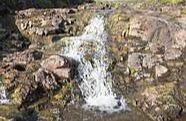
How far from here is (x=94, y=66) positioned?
120 ft

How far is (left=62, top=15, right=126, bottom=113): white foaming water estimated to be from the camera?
32.3 m

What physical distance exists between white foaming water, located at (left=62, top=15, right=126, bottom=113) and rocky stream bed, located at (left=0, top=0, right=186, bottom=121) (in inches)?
6.0

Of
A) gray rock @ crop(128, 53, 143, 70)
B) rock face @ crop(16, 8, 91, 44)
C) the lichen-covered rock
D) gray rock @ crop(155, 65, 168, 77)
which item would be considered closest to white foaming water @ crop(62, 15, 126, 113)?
the lichen-covered rock

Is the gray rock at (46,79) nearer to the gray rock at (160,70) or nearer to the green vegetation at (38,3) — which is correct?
the gray rock at (160,70)

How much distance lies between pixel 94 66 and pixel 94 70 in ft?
1.57

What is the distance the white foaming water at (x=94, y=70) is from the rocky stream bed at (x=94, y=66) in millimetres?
152

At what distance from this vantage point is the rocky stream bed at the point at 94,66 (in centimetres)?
3062

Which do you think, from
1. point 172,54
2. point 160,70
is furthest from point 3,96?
point 172,54

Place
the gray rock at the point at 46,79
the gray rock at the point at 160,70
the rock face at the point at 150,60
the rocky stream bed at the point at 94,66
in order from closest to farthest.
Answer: the rocky stream bed at the point at 94,66
the rock face at the point at 150,60
the gray rock at the point at 46,79
the gray rock at the point at 160,70

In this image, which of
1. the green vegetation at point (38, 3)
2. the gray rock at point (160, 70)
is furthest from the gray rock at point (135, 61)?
the green vegetation at point (38, 3)

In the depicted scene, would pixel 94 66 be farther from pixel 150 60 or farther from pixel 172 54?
pixel 172 54

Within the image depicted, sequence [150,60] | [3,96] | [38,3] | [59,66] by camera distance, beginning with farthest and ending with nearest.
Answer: [38,3] → [150,60] → [59,66] → [3,96]

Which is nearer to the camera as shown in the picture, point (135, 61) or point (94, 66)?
point (135, 61)

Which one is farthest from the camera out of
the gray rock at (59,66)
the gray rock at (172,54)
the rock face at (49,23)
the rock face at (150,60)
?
the rock face at (49,23)
